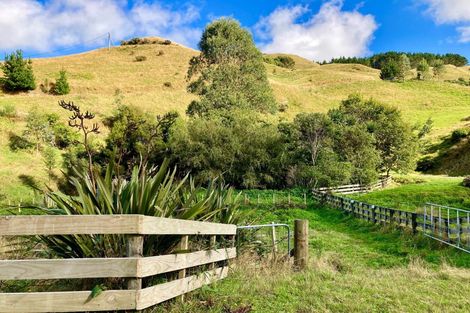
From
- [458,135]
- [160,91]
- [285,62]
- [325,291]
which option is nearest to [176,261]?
[325,291]

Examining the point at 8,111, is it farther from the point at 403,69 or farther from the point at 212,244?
the point at 403,69

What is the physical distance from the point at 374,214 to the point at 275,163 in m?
17.8

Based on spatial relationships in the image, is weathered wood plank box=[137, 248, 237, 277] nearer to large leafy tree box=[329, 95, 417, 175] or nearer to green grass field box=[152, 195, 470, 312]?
green grass field box=[152, 195, 470, 312]

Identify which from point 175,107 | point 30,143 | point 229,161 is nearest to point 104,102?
point 175,107

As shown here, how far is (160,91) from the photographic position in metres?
65.7

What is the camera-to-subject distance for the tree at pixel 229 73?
42.2 meters

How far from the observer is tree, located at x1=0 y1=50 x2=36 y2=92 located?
5659cm

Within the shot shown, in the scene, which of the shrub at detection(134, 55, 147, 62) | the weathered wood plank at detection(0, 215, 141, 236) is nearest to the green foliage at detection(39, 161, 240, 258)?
the weathered wood plank at detection(0, 215, 141, 236)

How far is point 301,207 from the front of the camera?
84.5ft

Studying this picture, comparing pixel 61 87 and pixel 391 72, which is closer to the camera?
pixel 61 87

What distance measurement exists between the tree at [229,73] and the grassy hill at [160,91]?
1095cm

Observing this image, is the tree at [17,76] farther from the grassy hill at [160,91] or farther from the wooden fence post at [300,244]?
the wooden fence post at [300,244]

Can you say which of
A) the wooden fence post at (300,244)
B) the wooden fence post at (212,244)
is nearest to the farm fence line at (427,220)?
the wooden fence post at (300,244)

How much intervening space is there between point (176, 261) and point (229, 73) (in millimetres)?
40633
